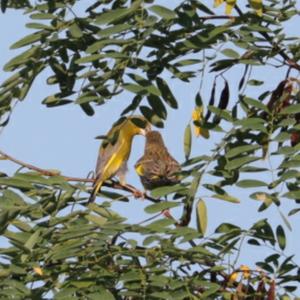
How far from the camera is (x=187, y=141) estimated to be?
13.4ft

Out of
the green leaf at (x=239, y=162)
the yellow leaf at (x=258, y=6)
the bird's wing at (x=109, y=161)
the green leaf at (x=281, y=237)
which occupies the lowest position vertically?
the bird's wing at (x=109, y=161)

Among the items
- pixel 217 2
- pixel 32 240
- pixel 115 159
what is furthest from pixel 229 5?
pixel 115 159

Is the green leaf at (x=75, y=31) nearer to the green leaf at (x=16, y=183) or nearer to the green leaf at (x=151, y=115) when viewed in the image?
the green leaf at (x=151, y=115)

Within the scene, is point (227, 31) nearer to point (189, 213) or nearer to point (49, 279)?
point (189, 213)

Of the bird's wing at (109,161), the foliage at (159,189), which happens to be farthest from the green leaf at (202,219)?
the bird's wing at (109,161)

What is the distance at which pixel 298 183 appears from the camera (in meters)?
3.59

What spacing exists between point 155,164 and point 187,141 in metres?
2.33

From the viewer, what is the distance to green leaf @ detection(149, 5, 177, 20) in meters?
3.70

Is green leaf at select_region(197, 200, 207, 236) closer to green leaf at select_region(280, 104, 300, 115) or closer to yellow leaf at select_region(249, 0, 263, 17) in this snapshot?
green leaf at select_region(280, 104, 300, 115)

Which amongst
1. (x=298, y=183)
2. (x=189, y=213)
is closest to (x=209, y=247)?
(x=189, y=213)

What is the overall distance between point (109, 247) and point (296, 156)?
2.26 ft

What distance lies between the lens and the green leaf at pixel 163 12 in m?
3.70

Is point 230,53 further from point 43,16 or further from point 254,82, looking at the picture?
point 43,16

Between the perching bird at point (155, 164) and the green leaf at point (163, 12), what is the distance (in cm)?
121
